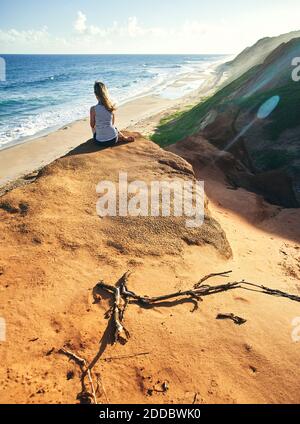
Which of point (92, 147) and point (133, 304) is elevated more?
point (92, 147)

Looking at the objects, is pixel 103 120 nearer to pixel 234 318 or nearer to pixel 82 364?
pixel 234 318

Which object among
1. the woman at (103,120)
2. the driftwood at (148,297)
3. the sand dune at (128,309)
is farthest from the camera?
the woman at (103,120)

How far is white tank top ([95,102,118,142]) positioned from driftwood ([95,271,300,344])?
395cm

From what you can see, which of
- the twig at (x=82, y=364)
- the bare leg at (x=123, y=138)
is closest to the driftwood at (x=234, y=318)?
the twig at (x=82, y=364)

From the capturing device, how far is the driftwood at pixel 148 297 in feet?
12.5

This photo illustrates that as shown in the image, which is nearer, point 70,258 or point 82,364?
point 82,364

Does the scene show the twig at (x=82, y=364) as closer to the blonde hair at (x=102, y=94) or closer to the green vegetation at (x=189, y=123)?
the blonde hair at (x=102, y=94)

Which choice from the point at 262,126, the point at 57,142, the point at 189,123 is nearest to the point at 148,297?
the point at 262,126

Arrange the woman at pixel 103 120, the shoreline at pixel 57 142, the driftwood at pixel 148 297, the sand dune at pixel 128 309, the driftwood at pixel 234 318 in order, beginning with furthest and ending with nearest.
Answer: the shoreline at pixel 57 142
the woman at pixel 103 120
the driftwood at pixel 234 318
the driftwood at pixel 148 297
the sand dune at pixel 128 309

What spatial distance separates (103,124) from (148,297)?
4.52 meters

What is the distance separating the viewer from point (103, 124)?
7527 millimetres

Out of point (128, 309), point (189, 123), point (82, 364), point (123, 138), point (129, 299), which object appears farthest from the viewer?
point (189, 123)

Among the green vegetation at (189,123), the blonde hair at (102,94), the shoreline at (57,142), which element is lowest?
the shoreline at (57,142)

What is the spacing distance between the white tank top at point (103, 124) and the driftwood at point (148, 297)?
3.95 metres
